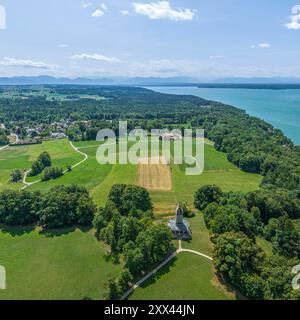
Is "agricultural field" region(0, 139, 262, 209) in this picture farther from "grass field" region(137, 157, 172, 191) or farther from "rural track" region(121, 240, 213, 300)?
"rural track" region(121, 240, 213, 300)

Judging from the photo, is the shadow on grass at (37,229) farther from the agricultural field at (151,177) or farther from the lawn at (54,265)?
the agricultural field at (151,177)

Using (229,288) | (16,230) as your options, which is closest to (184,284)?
(229,288)

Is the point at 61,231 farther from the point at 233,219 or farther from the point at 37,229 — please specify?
the point at 233,219

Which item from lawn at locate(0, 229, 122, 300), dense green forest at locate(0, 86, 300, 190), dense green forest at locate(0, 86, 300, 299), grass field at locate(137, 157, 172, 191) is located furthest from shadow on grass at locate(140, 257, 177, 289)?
dense green forest at locate(0, 86, 300, 190)

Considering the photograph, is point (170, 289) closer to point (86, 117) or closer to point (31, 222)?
point (31, 222)

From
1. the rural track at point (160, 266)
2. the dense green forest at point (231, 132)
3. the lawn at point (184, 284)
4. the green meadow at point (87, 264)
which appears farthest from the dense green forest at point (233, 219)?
the green meadow at point (87, 264)
